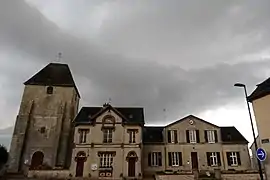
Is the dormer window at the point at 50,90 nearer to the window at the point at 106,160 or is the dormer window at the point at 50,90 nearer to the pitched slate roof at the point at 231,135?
the window at the point at 106,160

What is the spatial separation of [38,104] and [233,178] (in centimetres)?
3101

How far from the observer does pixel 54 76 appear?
45.7m

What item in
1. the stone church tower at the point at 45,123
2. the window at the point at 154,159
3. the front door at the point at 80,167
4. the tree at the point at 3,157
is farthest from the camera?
the tree at the point at 3,157

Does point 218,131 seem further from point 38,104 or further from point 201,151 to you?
point 38,104

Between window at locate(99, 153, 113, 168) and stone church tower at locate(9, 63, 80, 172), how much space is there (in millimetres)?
6687

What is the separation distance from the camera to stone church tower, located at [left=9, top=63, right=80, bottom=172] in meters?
38.3

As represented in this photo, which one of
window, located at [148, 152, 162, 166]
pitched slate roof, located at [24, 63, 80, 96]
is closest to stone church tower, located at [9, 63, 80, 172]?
pitched slate roof, located at [24, 63, 80, 96]

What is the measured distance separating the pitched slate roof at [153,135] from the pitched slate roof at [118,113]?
149 inches

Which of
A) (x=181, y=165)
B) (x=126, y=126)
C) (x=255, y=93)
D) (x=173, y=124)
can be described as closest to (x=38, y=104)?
(x=126, y=126)

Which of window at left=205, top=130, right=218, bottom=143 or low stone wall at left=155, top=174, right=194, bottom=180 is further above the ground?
window at left=205, top=130, right=218, bottom=143

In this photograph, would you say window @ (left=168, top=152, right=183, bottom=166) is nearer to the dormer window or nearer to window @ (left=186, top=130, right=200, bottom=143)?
window @ (left=186, top=130, right=200, bottom=143)

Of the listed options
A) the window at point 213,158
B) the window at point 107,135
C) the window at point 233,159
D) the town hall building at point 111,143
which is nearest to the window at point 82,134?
the town hall building at point 111,143

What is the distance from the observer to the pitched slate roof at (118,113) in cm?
3738

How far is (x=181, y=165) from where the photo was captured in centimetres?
3753
